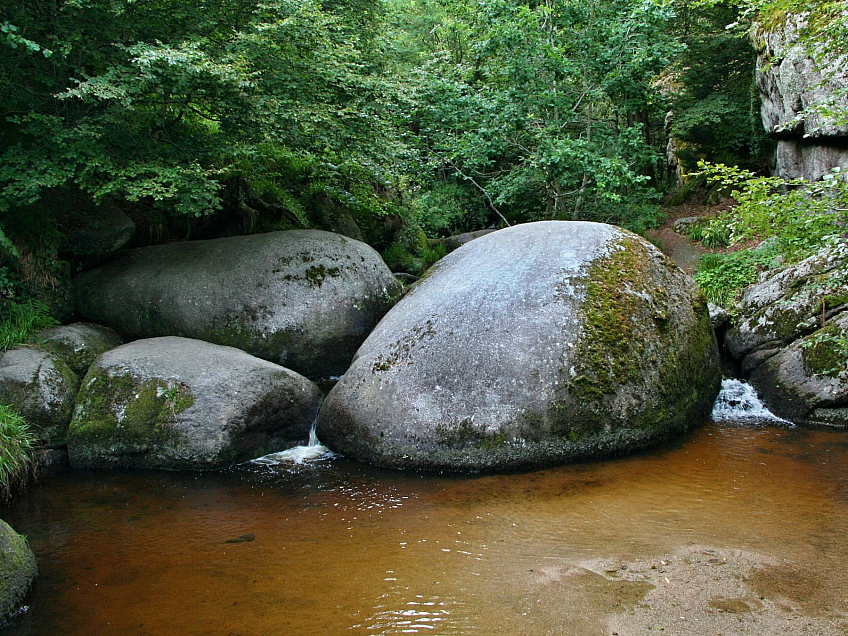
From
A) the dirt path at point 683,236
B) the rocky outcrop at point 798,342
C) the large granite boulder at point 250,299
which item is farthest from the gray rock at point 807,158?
the large granite boulder at point 250,299

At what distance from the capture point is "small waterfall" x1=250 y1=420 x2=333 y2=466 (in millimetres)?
6332

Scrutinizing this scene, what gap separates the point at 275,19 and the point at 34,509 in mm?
6135

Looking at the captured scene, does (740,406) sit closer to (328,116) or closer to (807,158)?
(328,116)

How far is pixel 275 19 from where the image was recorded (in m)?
7.99

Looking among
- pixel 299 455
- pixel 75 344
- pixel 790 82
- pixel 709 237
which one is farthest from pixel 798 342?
pixel 75 344

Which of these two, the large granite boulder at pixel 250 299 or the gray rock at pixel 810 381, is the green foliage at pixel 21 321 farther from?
the gray rock at pixel 810 381

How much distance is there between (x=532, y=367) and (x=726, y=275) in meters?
7.73

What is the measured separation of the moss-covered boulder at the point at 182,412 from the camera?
6180 millimetres

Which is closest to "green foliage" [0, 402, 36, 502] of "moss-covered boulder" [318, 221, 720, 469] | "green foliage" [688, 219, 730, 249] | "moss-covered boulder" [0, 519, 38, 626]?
"moss-covered boulder" [0, 519, 38, 626]

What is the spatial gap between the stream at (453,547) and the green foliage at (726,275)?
211 inches

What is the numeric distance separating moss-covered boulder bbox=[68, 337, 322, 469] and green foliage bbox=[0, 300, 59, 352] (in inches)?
37.1

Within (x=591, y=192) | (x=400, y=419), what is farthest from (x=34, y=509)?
(x=591, y=192)

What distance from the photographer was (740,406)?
24.8 feet

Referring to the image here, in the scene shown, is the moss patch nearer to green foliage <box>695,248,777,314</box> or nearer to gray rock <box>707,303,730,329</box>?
gray rock <box>707,303,730,329</box>
